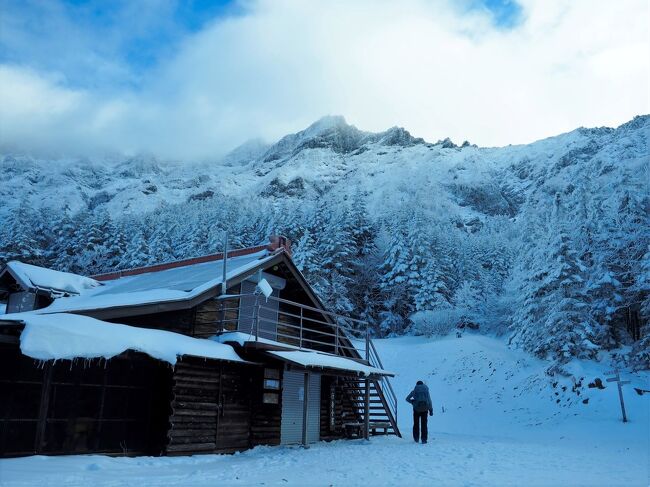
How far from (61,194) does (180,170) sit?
50.2 m

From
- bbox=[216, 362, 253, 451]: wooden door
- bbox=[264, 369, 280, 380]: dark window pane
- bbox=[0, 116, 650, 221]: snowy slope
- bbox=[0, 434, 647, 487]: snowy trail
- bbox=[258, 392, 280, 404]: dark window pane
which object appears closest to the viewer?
bbox=[0, 434, 647, 487]: snowy trail

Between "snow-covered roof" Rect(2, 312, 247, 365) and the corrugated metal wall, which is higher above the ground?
"snow-covered roof" Rect(2, 312, 247, 365)

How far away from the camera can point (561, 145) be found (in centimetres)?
14938

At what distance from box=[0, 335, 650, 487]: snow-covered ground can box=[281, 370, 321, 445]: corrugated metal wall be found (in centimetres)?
105

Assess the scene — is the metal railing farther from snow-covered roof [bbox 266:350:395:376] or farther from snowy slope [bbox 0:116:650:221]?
snowy slope [bbox 0:116:650:221]

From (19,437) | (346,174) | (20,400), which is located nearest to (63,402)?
(20,400)

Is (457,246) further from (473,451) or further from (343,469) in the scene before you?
(343,469)

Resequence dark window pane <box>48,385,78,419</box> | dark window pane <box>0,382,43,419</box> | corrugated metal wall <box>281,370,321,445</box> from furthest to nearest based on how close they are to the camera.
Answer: corrugated metal wall <box>281,370,321,445</box>
dark window pane <box>48,385,78,419</box>
dark window pane <box>0,382,43,419</box>

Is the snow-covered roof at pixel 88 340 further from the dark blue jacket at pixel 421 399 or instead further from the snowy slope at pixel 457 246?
the snowy slope at pixel 457 246

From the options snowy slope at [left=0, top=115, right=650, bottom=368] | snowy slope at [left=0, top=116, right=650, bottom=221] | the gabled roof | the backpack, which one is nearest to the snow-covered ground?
the backpack

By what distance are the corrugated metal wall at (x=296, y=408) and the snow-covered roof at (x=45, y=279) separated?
8940 millimetres

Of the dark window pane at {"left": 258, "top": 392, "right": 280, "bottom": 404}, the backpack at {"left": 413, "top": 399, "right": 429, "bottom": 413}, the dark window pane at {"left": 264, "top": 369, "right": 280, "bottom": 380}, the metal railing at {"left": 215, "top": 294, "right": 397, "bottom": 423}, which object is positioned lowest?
the backpack at {"left": 413, "top": 399, "right": 429, "bottom": 413}

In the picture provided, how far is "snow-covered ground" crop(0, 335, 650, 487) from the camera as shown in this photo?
1016 cm

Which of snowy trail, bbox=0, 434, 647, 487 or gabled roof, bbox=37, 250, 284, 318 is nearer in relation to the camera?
snowy trail, bbox=0, 434, 647, 487
